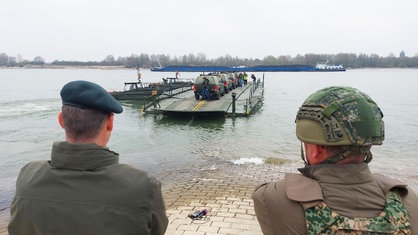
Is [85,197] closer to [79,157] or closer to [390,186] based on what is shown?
[79,157]

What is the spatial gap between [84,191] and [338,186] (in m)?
1.35

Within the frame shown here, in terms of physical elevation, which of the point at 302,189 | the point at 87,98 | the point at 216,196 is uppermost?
the point at 87,98

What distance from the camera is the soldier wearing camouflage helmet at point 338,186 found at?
5.72 feet

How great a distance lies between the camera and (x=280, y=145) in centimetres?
1409

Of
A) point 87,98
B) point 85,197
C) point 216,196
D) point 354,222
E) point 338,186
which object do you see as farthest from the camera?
point 216,196

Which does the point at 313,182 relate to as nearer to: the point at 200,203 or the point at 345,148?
the point at 345,148

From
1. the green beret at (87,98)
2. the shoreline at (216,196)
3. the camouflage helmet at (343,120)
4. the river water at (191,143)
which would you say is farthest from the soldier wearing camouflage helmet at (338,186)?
the river water at (191,143)

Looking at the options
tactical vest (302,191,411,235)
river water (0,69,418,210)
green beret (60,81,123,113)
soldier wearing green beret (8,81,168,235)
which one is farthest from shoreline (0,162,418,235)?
tactical vest (302,191,411,235)

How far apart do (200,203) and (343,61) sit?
189 m

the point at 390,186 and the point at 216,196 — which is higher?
the point at 390,186

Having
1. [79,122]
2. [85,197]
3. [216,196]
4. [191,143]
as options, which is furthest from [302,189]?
[191,143]

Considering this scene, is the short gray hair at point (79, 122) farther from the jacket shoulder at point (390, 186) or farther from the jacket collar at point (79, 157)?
the jacket shoulder at point (390, 186)

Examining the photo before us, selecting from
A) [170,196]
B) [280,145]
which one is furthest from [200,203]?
[280,145]

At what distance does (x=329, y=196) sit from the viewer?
1.79 meters
